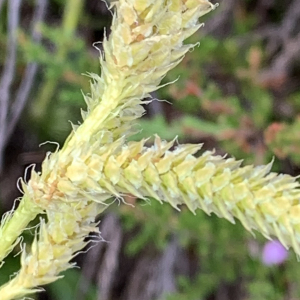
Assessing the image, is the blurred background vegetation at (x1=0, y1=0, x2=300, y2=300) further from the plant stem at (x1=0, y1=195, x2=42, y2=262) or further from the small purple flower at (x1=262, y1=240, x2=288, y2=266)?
the plant stem at (x1=0, y1=195, x2=42, y2=262)

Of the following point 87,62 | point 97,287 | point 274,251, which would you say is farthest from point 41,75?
point 274,251

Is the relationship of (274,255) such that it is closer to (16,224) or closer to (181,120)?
(181,120)

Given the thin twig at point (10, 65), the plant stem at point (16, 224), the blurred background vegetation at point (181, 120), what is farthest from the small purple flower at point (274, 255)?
the plant stem at point (16, 224)

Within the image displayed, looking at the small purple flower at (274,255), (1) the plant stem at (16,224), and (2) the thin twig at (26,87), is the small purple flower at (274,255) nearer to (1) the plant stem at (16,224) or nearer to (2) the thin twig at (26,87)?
(2) the thin twig at (26,87)

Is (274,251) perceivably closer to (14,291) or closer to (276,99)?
(276,99)

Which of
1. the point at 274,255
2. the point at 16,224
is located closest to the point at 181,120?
the point at 274,255

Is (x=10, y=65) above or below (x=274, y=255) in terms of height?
above

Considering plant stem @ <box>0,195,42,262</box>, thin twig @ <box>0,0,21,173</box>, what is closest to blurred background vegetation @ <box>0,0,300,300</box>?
thin twig @ <box>0,0,21,173</box>
